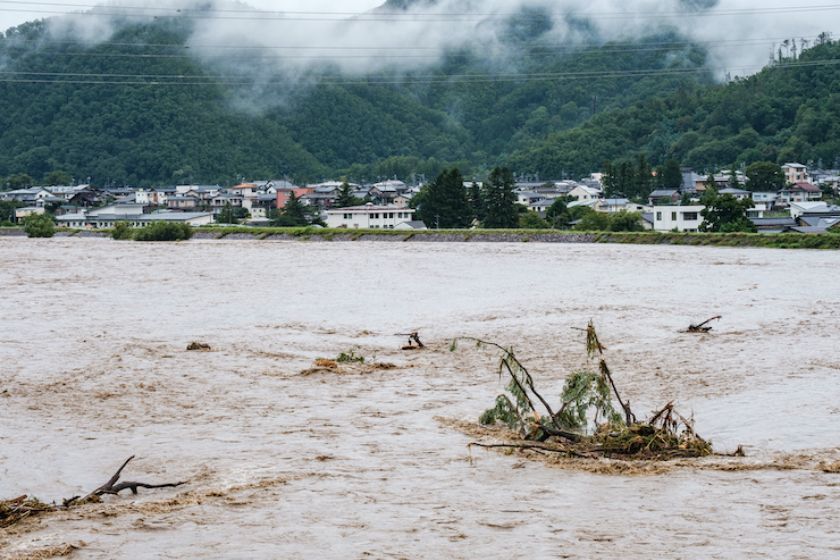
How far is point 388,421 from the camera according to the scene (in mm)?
9711

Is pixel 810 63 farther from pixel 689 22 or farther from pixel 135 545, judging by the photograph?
pixel 689 22

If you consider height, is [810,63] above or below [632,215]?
above

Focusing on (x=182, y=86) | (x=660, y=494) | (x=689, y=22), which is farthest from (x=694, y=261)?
(x=689, y=22)

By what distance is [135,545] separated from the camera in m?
6.25

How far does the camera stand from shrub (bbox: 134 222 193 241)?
54281 millimetres

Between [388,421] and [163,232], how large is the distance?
153ft

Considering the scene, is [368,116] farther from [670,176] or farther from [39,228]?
[39,228]

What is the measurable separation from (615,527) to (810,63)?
88.6 metres

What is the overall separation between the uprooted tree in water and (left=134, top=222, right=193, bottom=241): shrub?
4705 cm

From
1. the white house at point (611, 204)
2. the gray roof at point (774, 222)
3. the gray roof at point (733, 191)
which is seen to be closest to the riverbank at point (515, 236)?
the gray roof at point (774, 222)

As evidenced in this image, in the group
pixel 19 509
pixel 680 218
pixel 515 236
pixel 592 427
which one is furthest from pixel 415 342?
pixel 680 218

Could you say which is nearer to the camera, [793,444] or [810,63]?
[793,444]

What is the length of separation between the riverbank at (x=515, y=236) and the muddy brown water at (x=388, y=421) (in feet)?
57.3

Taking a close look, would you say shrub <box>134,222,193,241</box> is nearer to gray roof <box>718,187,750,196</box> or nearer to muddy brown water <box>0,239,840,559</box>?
muddy brown water <box>0,239,840,559</box>
